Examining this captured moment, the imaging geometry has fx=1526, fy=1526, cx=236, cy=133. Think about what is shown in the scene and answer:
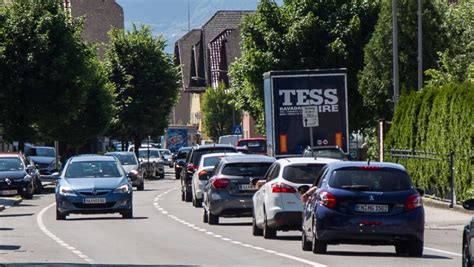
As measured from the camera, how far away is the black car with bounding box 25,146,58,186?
65.1 m

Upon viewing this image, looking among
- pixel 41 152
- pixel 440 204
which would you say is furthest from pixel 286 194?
pixel 41 152

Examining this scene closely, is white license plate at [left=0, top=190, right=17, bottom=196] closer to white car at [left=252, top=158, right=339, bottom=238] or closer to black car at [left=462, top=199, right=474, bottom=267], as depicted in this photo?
white car at [left=252, top=158, right=339, bottom=238]

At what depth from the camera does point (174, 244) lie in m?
25.8

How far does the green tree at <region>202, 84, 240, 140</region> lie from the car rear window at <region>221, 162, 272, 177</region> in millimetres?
88892

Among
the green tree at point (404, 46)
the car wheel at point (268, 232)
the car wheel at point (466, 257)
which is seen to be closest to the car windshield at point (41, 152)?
the green tree at point (404, 46)

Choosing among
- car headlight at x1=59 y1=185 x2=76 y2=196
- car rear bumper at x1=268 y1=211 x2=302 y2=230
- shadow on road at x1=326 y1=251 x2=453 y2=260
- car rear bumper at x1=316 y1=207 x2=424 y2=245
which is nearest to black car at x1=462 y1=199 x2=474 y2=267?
car rear bumper at x1=316 y1=207 x2=424 y2=245

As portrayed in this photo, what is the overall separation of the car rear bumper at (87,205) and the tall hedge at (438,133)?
26.1ft

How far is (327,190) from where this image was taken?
21.9m

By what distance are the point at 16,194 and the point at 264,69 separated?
22.0 meters

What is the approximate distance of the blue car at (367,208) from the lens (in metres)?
21.8

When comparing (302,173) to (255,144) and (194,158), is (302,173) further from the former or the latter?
(255,144)

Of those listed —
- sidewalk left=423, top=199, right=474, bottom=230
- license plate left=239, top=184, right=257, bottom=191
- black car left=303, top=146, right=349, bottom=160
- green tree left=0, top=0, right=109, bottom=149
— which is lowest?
sidewalk left=423, top=199, right=474, bottom=230

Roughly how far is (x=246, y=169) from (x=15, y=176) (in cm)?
2090

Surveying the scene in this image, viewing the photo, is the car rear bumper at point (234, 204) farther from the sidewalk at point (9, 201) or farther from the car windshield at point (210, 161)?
the sidewalk at point (9, 201)
